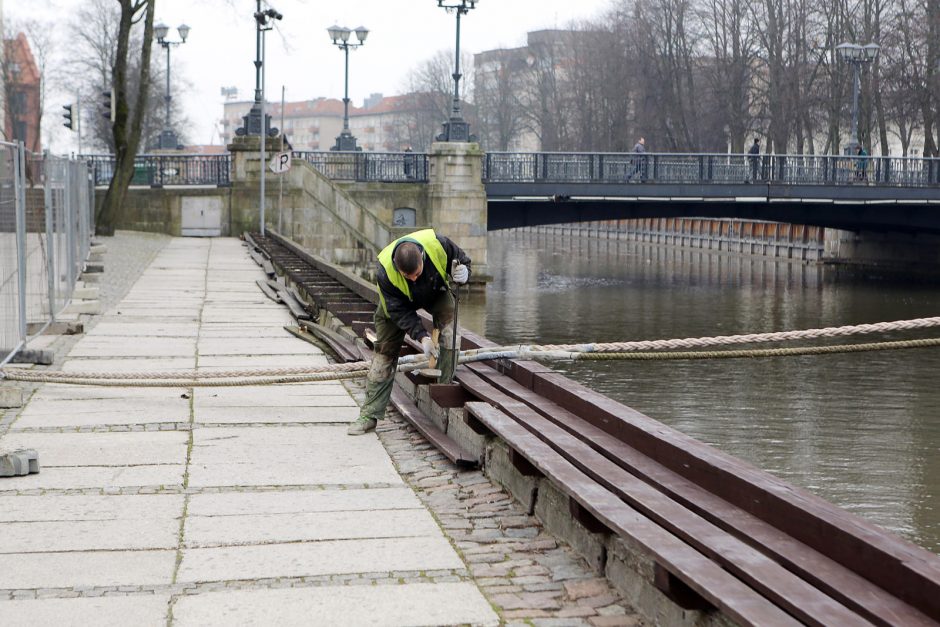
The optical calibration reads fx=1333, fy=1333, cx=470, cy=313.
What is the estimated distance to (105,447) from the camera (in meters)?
7.29

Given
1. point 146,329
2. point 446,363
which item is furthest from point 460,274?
point 146,329

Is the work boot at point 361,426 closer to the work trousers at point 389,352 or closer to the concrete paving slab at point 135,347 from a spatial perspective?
the work trousers at point 389,352

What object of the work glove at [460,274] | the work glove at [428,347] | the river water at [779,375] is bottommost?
the river water at [779,375]

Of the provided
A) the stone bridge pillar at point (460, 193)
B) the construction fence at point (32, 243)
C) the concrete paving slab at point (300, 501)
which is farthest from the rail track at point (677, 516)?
the stone bridge pillar at point (460, 193)

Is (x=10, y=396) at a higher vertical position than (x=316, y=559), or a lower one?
higher

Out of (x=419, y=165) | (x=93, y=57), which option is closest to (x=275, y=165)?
(x=419, y=165)

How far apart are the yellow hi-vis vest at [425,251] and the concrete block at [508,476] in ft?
3.75

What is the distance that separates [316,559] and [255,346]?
7286mm

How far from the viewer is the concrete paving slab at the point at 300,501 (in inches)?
234

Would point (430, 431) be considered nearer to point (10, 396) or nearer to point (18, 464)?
point (18, 464)

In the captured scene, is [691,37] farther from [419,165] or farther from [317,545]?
[317,545]

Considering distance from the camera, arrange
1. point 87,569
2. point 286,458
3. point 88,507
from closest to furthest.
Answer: point 87,569, point 88,507, point 286,458

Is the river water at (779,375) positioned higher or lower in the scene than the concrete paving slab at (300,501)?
lower

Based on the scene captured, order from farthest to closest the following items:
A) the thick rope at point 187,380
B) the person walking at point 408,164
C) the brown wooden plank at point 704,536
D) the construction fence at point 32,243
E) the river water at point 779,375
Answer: the person walking at point 408,164
the river water at point 779,375
the construction fence at point 32,243
the thick rope at point 187,380
the brown wooden plank at point 704,536
